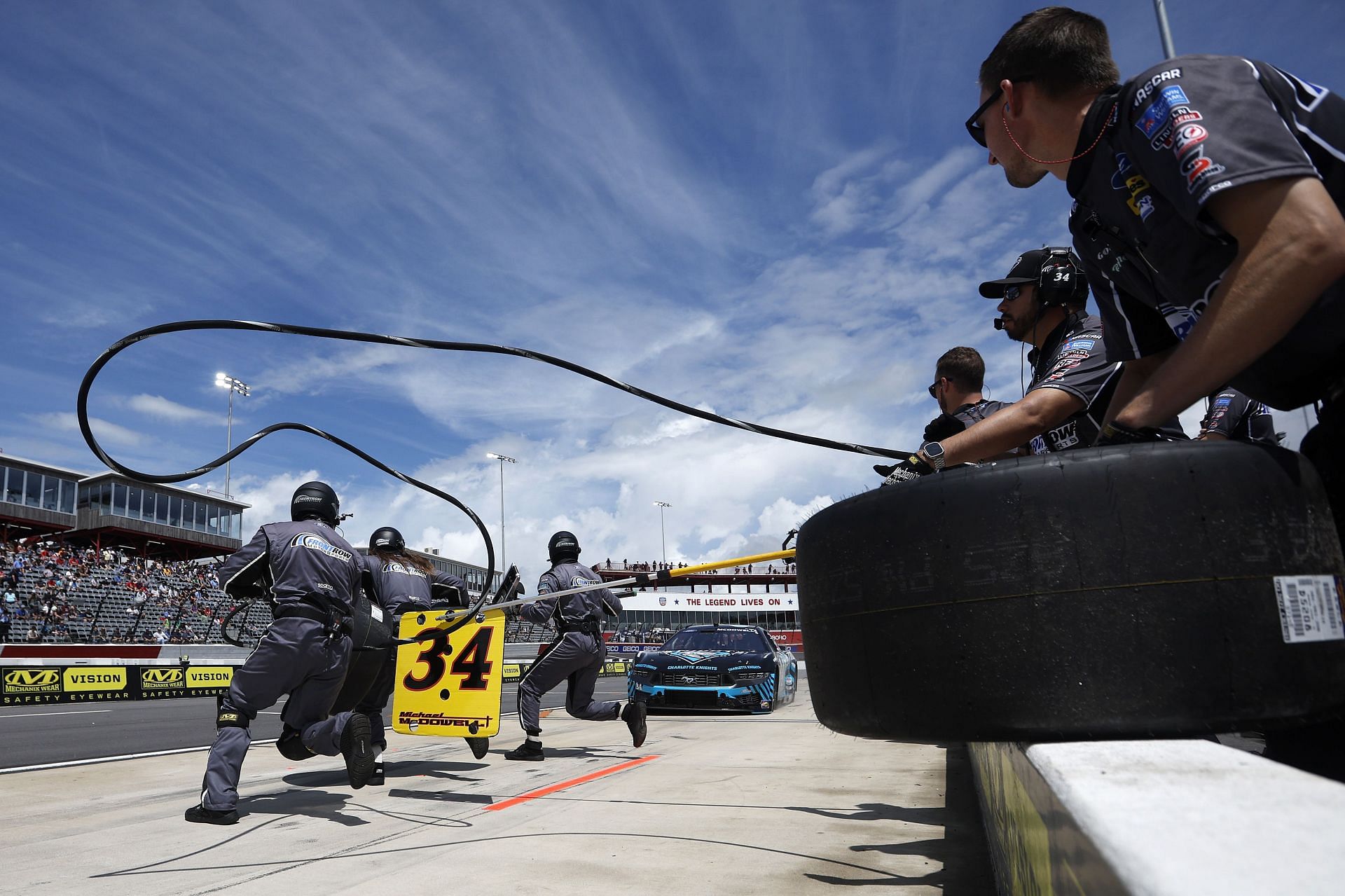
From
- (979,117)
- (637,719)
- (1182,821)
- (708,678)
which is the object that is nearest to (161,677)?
(708,678)

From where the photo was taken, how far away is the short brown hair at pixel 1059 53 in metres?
1.69

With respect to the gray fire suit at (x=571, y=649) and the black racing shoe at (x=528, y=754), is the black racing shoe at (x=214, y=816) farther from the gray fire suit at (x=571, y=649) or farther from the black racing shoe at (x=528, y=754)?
the gray fire suit at (x=571, y=649)

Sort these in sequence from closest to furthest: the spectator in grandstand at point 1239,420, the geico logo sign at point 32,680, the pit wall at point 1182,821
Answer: the pit wall at point 1182,821, the spectator in grandstand at point 1239,420, the geico logo sign at point 32,680

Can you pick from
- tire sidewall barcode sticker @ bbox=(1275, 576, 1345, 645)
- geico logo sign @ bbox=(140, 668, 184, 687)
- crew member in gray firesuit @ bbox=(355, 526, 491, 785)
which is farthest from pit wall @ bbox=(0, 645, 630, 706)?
tire sidewall barcode sticker @ bbox=(1275, 576, 1345, 645)

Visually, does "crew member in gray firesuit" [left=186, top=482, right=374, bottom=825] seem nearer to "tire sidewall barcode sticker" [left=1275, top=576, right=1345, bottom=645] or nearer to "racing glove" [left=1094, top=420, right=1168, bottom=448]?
"racing glove" [left=1094, top=420, right=1168, bottom=448]

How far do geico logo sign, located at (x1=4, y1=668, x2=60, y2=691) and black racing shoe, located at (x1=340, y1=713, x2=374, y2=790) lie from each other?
14658 mm

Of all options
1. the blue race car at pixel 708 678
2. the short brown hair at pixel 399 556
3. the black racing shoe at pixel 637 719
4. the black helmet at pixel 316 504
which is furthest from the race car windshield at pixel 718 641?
the black helmet at pixel 316 504

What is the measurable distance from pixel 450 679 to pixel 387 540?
1.42m

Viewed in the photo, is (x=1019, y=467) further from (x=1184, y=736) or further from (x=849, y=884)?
(x=849, y=884)

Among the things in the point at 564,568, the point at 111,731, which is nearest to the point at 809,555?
the point at 564,568

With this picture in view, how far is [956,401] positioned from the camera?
4574 mm

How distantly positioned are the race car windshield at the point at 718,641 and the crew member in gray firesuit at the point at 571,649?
463cm

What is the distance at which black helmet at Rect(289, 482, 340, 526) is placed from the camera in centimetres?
534

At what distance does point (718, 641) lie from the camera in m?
12.5
